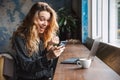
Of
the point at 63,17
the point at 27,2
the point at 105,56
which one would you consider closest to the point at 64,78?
the point at 105,56

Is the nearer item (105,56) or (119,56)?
(119,56)

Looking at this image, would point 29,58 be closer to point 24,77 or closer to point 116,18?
point 24,77

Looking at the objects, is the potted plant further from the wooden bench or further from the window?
the wooden bench


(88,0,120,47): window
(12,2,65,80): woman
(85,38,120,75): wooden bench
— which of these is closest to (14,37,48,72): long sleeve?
(12,2,65,80): woman

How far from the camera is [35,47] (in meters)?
2.00

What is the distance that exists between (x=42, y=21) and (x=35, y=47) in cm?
22

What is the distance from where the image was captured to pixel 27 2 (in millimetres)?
7316

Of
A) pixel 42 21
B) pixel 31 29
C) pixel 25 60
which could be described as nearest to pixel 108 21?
pixel 42 21

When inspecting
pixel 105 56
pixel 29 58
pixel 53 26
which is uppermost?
pixel 53 26

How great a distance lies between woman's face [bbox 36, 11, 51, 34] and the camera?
202 centimetres

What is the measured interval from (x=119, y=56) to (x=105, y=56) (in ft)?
1.81

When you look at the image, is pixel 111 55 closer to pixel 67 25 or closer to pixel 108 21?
pixel 108 21

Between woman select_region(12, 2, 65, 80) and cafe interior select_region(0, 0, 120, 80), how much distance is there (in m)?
0.14

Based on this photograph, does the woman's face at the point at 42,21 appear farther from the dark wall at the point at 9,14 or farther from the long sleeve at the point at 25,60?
the dark wall at the point at 9,14
